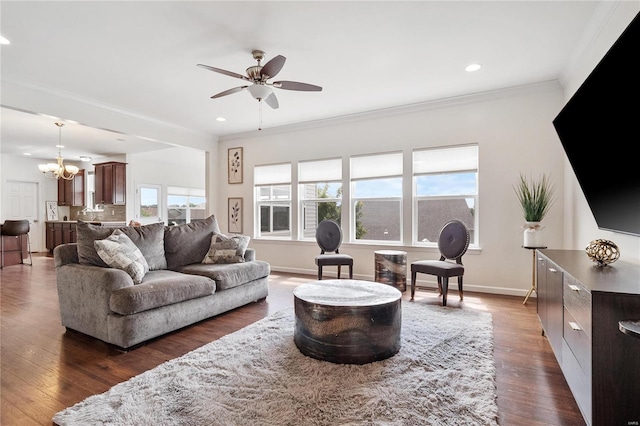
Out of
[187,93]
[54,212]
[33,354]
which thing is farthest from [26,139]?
[33,354]

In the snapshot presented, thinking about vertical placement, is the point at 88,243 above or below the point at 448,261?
above

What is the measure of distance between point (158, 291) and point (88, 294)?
62 cm

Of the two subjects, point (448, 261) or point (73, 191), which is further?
point (73, 191)

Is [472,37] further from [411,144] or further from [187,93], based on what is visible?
[187,93]

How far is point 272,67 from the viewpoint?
2.82 metres

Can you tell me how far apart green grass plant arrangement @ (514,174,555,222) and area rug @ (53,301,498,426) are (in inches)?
74.0

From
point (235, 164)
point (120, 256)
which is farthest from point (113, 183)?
point (120, 256)

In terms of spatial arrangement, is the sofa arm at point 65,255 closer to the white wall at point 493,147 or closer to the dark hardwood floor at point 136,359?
the dark hardwood floor at point 136,359

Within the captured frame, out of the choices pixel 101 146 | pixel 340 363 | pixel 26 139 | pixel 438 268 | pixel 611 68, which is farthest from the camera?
pixel 101 146

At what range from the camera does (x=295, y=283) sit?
4.99 metres

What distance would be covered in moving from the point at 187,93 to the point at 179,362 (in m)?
3.48

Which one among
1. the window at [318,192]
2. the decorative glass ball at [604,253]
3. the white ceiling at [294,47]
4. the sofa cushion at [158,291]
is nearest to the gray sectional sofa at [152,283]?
the sofa cushion at [158,291]

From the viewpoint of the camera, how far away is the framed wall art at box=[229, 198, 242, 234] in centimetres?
657

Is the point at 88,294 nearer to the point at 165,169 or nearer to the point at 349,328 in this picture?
the point at 349,328
